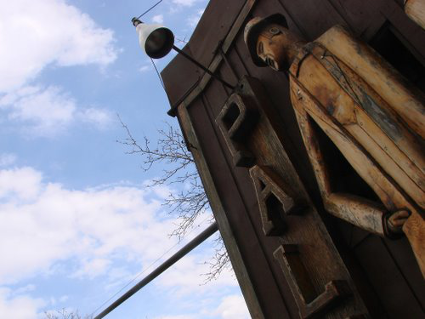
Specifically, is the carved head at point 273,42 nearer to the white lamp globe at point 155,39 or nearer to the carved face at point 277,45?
the carved face at point 277,45

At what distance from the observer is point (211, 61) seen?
3158mm

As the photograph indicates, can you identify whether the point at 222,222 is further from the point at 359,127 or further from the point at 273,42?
the point at 359,127

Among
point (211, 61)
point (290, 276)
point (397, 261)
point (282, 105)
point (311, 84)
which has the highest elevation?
point (211, 61)

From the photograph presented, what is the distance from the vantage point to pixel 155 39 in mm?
2852

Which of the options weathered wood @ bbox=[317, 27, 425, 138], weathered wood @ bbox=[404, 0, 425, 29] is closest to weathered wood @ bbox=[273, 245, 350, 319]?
weathered wood @ bbox=[317, 27, 425, 138]

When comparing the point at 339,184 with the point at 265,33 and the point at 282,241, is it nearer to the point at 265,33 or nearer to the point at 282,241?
the point at 282,241

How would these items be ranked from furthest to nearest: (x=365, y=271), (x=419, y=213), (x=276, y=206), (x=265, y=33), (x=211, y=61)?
(x=211, y=61), (x=276, y=206), (x=265, y=33), (x=365, y=271), (x=419, y=213)

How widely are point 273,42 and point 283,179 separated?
789 millimetres

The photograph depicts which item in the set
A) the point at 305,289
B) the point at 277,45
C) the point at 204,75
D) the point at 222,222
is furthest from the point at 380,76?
the point at 204,75

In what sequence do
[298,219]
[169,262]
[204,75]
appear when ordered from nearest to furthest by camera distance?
1. [298,219]
2. [204,75]
3. [169,262]

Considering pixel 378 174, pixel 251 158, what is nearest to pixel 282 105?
pixel 251 158

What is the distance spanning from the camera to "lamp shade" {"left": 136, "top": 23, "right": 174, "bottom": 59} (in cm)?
280

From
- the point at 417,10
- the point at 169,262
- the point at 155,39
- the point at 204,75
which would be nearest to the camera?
the point at 417,10

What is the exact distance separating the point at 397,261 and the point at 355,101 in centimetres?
80
